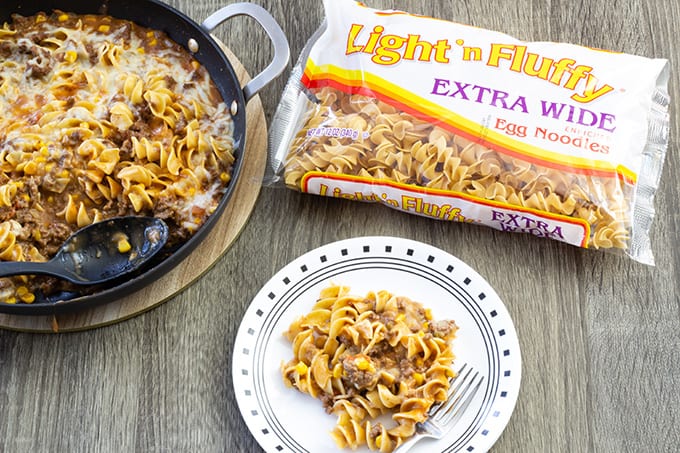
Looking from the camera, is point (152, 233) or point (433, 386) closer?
point (433, 386)

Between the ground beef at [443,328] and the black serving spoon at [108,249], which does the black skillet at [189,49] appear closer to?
the black serving spoon at [108,249]

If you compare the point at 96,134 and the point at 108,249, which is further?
the point at 96,134

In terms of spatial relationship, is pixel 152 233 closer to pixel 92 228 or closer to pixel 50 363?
pixel 92 228

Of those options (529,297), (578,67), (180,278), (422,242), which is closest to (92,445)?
(180,278)

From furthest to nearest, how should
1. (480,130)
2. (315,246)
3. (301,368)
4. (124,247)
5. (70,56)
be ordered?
(70,56), (315,246), (480,130), (124,247), (301,368)

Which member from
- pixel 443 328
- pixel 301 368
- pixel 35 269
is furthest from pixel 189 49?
pixel 443 328

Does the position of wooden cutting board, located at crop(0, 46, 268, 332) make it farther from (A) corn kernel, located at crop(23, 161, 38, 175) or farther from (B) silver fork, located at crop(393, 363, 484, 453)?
(B) silver fork, located at crop(393, 363, 484, 453)

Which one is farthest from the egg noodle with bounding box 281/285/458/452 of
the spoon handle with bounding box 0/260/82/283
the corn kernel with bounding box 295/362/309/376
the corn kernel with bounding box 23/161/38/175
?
the corn kernel with bounding box 23/161/38/175

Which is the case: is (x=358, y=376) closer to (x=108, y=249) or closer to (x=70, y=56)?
(x=108, y=249)
